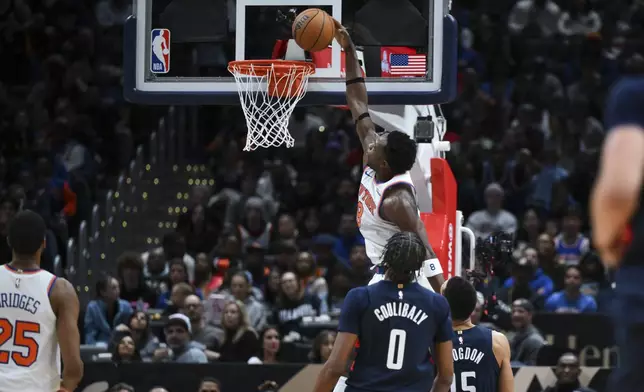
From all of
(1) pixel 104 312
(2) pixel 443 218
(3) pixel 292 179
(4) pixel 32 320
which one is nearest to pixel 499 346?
(2) pixel 443 218

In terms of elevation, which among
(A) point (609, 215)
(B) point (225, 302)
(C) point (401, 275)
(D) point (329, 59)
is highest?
(D) point (329, 59)

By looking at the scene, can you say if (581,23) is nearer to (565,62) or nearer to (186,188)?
(565,62)

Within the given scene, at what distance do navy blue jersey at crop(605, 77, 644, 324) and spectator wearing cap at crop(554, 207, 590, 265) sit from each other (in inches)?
410

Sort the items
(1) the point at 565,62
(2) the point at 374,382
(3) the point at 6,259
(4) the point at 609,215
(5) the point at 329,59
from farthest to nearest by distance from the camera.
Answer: (1) the point at 565,62, (3) the point at 6,259, (5) the point at 329,59, (2) the point at 374,382, (4) the point at 609,215

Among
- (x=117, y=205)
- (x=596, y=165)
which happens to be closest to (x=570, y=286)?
(x=596, y=165)

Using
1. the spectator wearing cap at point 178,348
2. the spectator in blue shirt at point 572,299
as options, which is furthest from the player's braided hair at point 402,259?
the spectator in blue shirt at point 572,299

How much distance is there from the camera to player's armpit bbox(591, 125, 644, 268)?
307 cm

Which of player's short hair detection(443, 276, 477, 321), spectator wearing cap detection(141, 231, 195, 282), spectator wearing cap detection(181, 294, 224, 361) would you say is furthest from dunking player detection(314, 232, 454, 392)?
spectator wearing cap detection(141, 231, 195, 282)

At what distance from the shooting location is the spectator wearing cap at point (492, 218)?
14141mm

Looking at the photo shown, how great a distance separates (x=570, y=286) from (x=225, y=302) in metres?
3.51

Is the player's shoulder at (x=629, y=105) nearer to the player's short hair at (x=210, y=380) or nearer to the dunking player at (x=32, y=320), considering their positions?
the dunking player at (x=32, y=320)

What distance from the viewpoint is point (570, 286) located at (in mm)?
12320

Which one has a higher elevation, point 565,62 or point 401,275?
point 565,62

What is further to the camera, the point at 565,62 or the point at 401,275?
the point at 565,62
